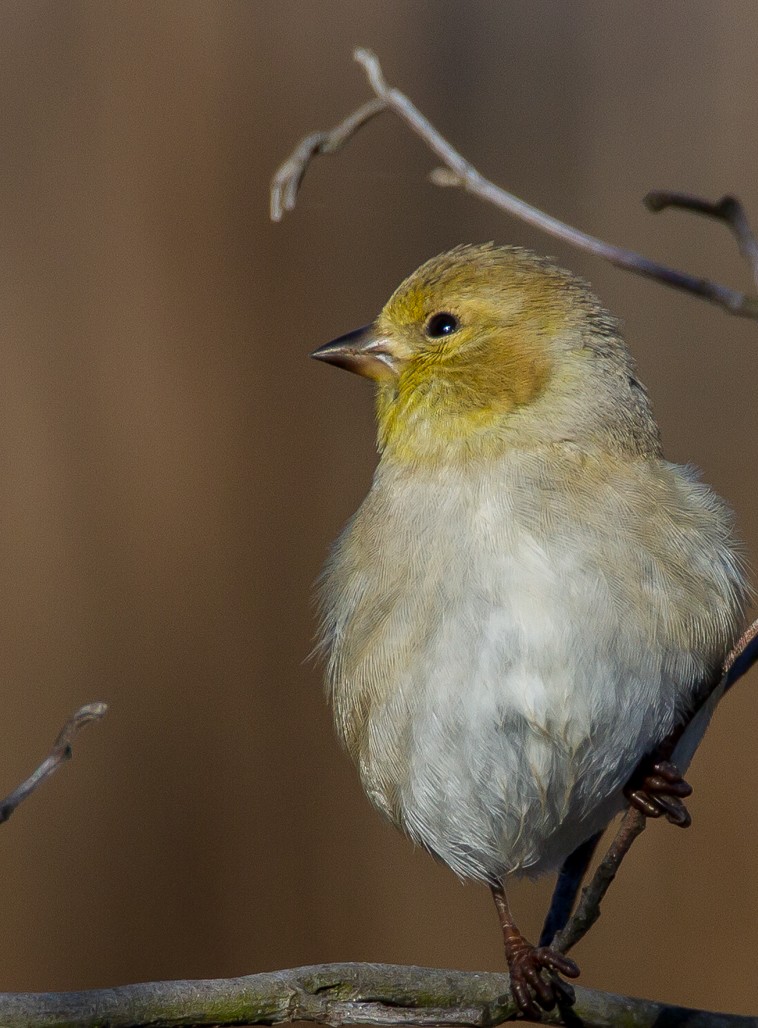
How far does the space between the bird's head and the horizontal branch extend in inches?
42.1

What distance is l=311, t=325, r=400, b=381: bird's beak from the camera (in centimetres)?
301

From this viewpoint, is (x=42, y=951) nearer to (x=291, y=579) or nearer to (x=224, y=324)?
(x=291, y=579)

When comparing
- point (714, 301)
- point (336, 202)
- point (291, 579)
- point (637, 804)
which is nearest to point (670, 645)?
point (637, 804)

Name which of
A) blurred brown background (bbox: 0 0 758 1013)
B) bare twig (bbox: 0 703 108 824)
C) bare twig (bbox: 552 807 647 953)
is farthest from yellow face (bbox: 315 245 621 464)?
blurred brown background (bbox: 0 0 758 1013)

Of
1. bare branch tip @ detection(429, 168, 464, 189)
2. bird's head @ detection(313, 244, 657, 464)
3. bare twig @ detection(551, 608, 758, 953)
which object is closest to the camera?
bare branch tip @ detection(429, 168, 464, 189)

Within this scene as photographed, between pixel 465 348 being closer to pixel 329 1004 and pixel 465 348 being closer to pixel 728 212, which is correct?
pixel 728 212

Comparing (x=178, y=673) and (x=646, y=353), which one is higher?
A: (x=646, y=353)

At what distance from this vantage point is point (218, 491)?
5008 mm

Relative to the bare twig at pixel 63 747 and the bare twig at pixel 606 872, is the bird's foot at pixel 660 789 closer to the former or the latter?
the bare twig at pixel 606 872

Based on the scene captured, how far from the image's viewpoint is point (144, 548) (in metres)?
4.95

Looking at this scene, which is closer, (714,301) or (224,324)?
(714,301)

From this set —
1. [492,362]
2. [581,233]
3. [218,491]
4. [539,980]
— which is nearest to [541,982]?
[539,980]

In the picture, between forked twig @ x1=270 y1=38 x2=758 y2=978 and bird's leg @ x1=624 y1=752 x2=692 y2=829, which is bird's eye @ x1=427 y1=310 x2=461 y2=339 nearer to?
forked twig @ x1=270 y1=38 x2=758 y2=978

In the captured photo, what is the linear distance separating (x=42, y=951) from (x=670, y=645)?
10.5ft
